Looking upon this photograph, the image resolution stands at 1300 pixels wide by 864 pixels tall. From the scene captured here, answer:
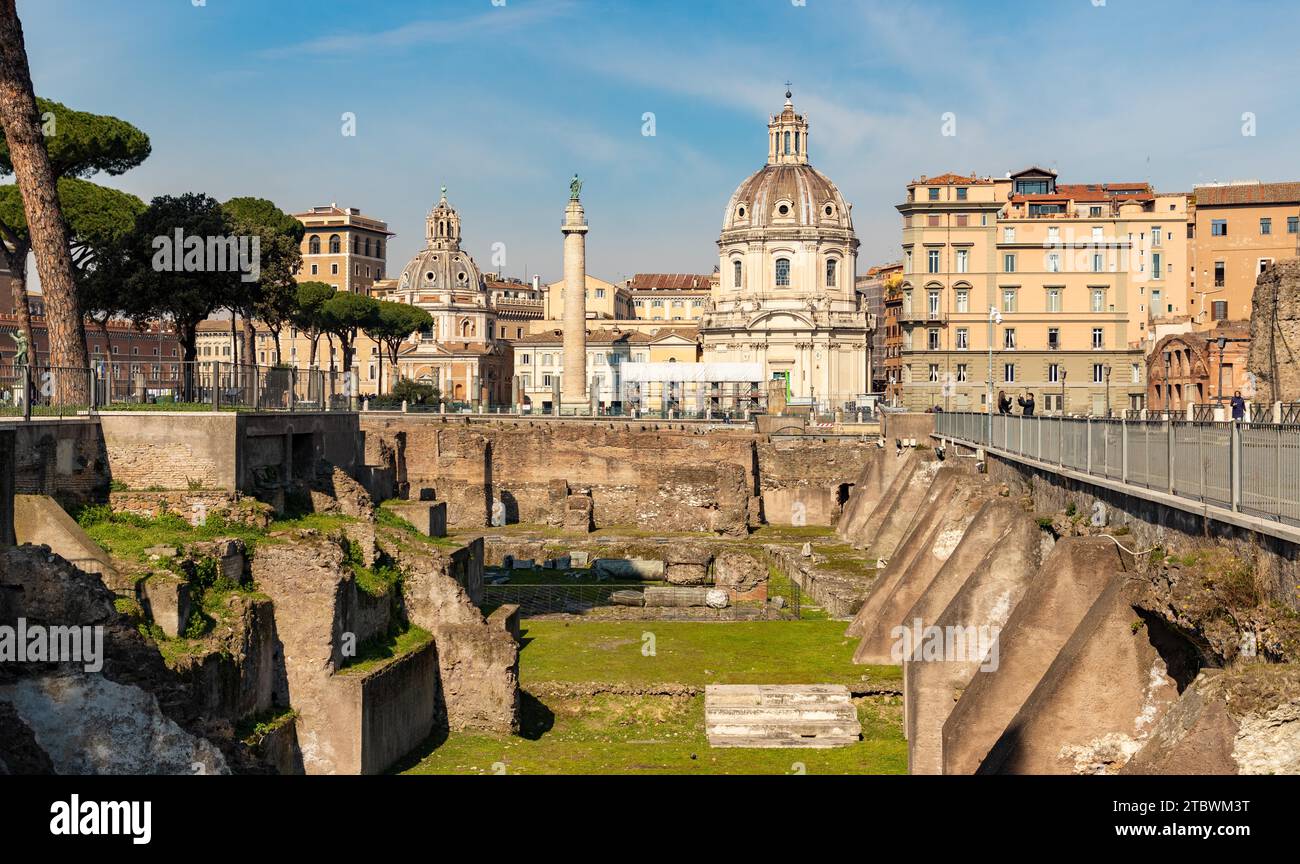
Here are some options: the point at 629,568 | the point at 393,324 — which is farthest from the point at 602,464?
the point at 393,324

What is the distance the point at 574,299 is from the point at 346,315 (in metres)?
21.3

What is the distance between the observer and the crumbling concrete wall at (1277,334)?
22.8 m

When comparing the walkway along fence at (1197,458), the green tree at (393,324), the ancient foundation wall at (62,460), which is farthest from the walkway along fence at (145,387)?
the green tree at (393,324)

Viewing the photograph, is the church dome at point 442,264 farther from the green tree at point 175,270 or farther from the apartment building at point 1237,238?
the green tree at point 175,270

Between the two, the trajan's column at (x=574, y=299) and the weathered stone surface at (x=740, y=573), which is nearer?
the weathered stone surface at (x=740, y=573)

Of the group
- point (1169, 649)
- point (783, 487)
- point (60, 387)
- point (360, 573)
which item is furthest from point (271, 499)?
point (783, 487)

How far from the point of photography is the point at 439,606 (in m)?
20.5

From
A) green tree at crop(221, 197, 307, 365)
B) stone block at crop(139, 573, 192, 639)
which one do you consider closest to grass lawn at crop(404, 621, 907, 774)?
stone block at crop(139, 573, 192, 639)

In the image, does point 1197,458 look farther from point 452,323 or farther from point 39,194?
point 452,323

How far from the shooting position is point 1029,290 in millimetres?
65812

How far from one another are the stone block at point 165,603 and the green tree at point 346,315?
67.2m

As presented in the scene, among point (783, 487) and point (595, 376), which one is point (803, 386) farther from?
point (783, 487)

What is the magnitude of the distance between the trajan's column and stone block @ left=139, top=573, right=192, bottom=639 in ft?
174

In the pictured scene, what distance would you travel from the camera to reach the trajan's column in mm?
67562
